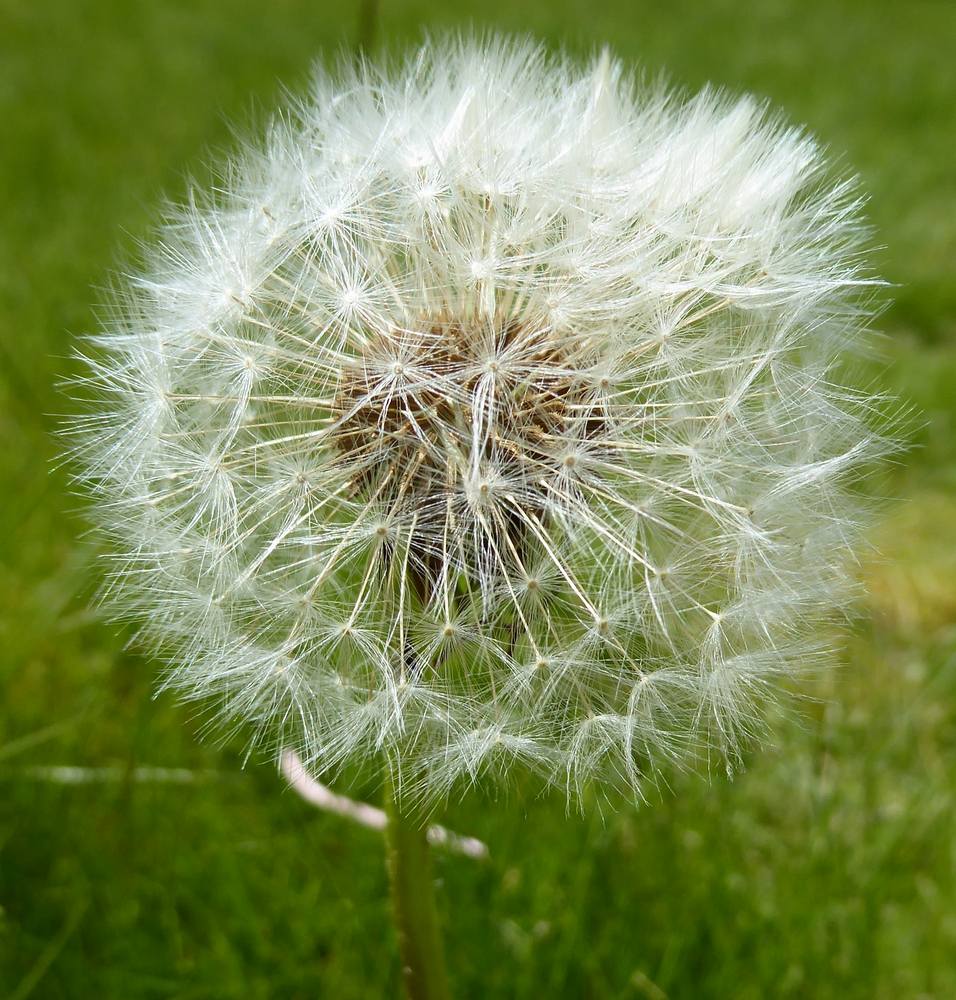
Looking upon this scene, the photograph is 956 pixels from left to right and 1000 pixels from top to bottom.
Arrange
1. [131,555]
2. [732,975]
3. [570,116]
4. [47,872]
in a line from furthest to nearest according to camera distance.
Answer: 1. [47,872]
2. [732,975]
3. [570,116]
4. [131,555]

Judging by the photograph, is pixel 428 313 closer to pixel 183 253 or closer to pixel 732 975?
pixel 183 253

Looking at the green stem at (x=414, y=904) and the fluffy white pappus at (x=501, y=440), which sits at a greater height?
the fluffy white pappus at (x=501, y=440)

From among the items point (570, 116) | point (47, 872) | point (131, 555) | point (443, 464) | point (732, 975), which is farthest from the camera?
point (47, 872)

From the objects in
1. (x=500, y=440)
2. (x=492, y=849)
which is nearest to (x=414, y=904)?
(x=500, y=440)

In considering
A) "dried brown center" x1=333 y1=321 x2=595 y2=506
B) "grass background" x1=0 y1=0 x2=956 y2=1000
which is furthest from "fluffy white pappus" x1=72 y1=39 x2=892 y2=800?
"grass background" x1=0 y1=0 x2=956 y2=1000

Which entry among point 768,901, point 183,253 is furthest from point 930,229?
point 183,253

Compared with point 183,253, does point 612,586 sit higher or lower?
lower

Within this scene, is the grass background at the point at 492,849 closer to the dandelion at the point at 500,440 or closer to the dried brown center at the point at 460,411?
the dandelion at the point at 500,440

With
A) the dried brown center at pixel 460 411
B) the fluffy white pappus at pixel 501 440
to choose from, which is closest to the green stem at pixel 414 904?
the fluffy white pappus at pixel 501 440

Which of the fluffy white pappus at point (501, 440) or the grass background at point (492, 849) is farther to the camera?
the grass background at point (492, 849)
